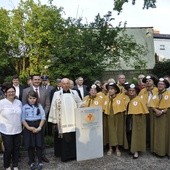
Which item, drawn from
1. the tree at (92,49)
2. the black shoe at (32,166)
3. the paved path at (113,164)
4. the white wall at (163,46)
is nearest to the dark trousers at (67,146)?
the paved path at (113,164)

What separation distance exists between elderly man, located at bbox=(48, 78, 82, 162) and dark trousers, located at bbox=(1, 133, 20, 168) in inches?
39.9

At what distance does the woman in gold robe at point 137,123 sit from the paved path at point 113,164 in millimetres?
233

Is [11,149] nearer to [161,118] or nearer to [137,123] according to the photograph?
[137,123]

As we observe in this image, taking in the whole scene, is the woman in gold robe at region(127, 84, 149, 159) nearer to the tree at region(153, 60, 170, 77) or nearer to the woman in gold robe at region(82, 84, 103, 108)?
the woman in gold robe at region(82, 84, 103, 108)

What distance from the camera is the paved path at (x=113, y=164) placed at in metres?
7.56

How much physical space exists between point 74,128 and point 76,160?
2.42ft

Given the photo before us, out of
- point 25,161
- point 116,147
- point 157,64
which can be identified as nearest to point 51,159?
point 25,161

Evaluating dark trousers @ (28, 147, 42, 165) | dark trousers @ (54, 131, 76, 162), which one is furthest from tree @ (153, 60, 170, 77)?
dark trousers @ (28, 147, 42, 165)

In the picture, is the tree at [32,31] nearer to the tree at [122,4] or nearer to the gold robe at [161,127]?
the tree at [122,4]

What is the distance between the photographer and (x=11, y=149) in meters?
7.13

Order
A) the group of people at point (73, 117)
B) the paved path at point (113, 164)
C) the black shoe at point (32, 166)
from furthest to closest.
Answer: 1. the paved path at point (113, 164)
2. the black shoe at point (32, 166)
3. the group of people at point (73, 117)

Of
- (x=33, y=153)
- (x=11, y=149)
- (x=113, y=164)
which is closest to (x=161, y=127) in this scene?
(x=113, y=164)

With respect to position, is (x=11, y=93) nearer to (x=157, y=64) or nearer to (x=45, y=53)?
(x=45, y=53)

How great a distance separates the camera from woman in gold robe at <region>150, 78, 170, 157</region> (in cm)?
815
